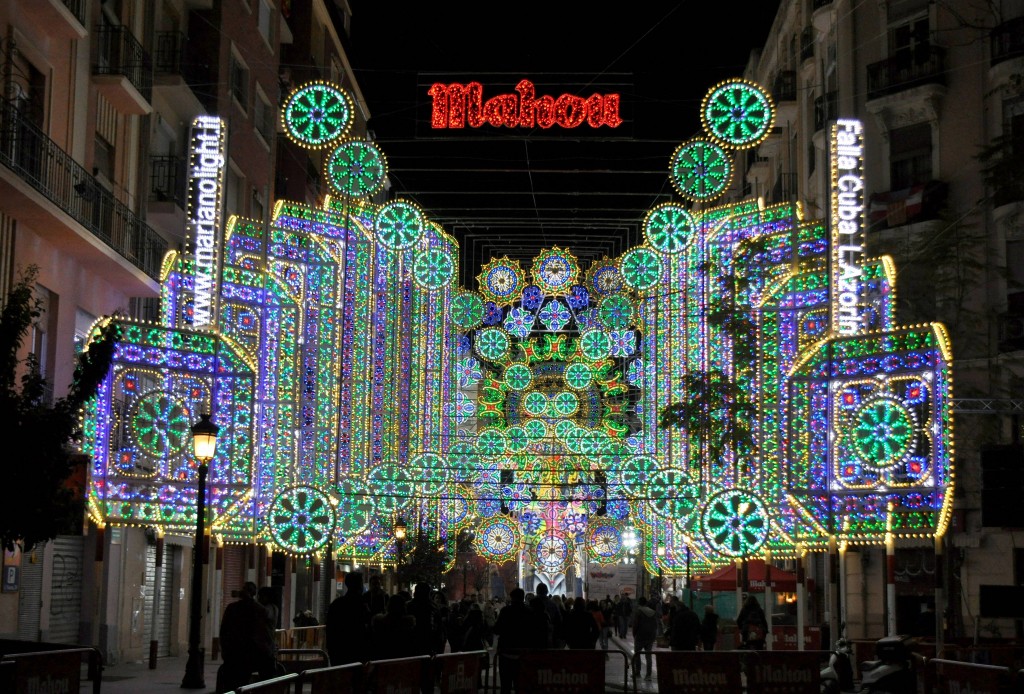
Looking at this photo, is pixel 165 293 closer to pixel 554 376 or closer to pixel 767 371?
pixel 767 371

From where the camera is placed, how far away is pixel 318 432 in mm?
34969

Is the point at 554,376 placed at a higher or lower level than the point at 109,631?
higher

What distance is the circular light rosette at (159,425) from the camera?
27219mm

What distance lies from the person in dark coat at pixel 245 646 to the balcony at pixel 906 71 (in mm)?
28494

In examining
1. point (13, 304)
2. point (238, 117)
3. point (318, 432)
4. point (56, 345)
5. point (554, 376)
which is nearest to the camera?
point (13, 304)

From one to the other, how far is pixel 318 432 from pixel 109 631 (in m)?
7.09

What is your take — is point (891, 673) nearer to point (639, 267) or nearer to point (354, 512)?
point (354, 512)

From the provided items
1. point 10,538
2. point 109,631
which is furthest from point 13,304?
point 109,631

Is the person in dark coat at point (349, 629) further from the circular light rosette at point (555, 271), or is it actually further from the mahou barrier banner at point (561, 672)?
the circular light rosette at point (555, 271)

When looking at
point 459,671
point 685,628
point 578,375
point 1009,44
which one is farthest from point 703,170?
point 578,375

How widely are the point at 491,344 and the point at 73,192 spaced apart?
2368 centimetres

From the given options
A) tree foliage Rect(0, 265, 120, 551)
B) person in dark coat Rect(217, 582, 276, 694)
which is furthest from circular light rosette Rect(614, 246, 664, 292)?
person in dark coat Rect(217, 582, 276, 694)

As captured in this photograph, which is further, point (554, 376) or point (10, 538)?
point (554, 376)

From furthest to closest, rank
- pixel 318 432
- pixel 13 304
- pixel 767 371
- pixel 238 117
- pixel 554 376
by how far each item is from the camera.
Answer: pixel 554 376 → pixel 238 117 → pixel 318 432 → pixel 767 371 → pixel 13 304
